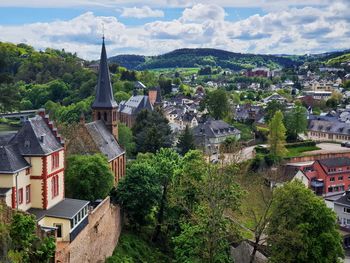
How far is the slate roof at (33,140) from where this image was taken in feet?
116

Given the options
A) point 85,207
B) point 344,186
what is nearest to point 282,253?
point 85,207

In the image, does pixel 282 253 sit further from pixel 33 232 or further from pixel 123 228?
pixel 33 232

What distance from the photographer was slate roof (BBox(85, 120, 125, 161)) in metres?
53.1

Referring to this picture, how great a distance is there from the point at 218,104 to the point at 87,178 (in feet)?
250

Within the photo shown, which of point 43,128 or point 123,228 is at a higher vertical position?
point 43,128

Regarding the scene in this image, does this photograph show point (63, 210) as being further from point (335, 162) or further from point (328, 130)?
point (328, 130)

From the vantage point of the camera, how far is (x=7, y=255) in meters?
23.0

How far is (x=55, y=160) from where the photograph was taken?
124 feet

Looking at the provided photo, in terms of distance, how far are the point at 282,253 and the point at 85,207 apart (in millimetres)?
14776

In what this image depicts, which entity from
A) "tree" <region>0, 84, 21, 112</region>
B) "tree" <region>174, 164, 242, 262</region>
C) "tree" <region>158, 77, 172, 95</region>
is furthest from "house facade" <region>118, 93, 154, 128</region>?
"tree" <region>174, 164, 242, 262</region>

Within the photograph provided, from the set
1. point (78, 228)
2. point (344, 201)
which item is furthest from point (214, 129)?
point (78, 228)

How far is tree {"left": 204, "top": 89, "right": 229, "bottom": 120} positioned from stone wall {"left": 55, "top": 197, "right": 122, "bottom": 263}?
7315cm

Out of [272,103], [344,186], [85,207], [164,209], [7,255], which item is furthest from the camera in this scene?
[272,103]

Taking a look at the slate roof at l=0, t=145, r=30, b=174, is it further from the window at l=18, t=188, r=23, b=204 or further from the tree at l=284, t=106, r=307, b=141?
the tree at l=284, t=106, r=307, b=141
